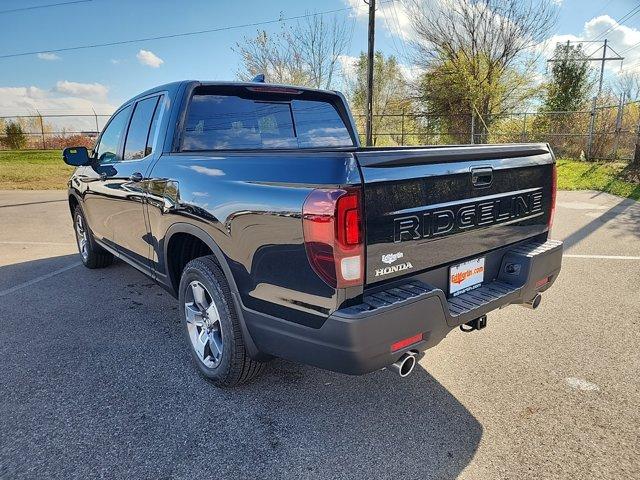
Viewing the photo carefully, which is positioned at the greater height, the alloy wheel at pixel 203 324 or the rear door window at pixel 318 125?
the rear door window at pixel 318 125

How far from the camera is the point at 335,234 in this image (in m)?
1.93

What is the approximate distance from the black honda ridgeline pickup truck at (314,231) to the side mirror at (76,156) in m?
1.15

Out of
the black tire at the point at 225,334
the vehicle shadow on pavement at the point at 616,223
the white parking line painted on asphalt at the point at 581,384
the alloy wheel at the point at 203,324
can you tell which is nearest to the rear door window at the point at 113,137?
the alloy wheel at the point at 203,324

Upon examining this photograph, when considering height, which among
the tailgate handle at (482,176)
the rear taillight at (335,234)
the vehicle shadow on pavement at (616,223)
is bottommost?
the vehicle shadow on pavement at (616,223)

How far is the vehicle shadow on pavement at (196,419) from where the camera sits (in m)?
2.17

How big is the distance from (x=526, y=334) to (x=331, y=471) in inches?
86.2

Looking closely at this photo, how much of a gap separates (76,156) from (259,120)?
233 cm

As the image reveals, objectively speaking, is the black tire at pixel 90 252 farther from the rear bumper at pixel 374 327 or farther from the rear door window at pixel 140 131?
the rear bumper at pixel 374 327

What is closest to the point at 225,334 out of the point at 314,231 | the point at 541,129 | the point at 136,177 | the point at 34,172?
the point at 314,231

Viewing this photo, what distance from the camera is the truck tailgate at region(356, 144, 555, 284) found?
206 cm

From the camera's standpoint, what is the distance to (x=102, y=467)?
2.17 metres

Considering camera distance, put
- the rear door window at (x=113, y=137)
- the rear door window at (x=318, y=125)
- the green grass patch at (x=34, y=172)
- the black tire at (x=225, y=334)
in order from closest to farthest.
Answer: the black tire at (x=225, y=334)
the rear door window at (x=318, y=125)
the rear door window at (x=113, y=137)
the green grass patch at (x=34, y=172)

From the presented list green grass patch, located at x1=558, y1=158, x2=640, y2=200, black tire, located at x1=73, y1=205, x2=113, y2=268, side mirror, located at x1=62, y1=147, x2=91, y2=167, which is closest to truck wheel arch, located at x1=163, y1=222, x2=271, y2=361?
side mirror, located at x1=62, y1=147, x2=91, y2=167

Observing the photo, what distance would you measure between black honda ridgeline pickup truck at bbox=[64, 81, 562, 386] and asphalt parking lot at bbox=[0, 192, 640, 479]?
366 mm
